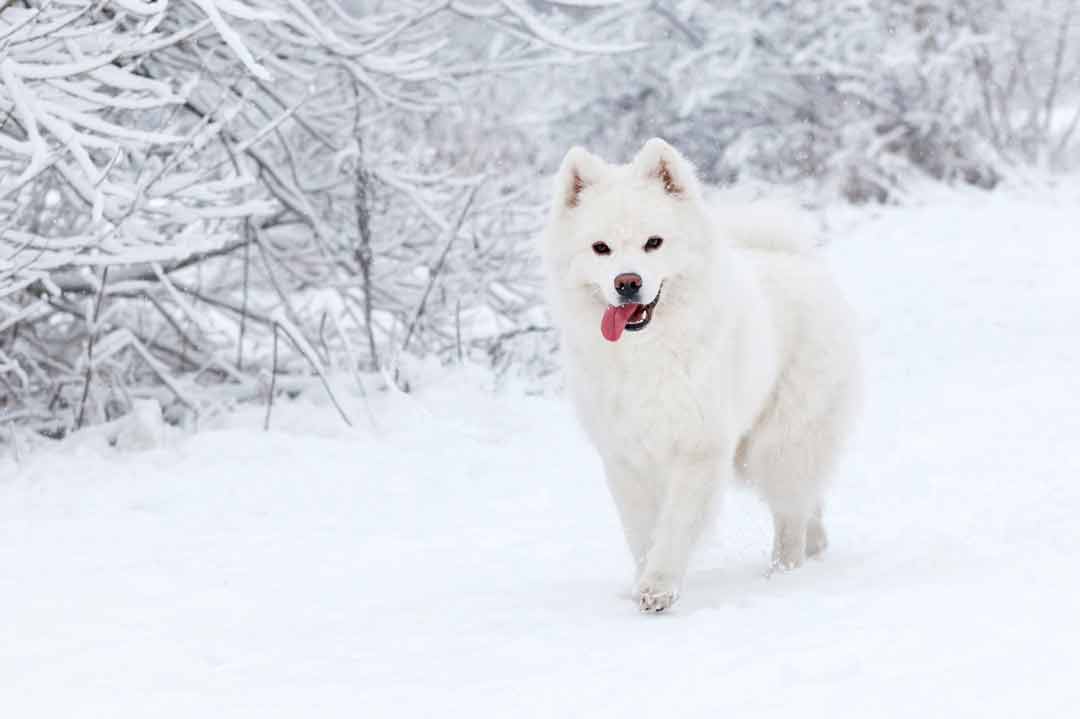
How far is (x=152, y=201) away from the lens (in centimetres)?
645

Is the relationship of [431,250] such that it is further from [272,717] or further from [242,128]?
[272,717]

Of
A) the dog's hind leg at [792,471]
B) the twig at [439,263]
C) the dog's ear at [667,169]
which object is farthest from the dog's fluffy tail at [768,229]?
the twig at [439,263]

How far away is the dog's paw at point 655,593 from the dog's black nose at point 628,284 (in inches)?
30.6

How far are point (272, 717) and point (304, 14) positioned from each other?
3861mm

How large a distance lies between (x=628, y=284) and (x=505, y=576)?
3.93 feet

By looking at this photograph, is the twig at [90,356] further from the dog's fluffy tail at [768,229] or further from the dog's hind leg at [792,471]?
the dog's hind leg at [792,471]

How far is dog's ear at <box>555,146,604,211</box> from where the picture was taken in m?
4.16

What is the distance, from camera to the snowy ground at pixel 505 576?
286 centimetres

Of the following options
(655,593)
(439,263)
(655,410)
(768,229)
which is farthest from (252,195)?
(655,593)

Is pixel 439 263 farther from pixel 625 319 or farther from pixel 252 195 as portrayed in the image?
pixel 625 319

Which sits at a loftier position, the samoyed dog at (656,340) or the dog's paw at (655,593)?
the samoyed dog at (656,340)

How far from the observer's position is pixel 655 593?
375cm

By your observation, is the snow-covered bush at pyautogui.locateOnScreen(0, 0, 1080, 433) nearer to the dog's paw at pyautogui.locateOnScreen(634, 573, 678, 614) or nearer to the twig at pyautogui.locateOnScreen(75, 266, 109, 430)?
the twig at pyautogui.locateOnScreen(75, 266, 109, 430)

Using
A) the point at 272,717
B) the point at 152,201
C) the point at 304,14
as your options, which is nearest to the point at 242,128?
the point at 152,201
